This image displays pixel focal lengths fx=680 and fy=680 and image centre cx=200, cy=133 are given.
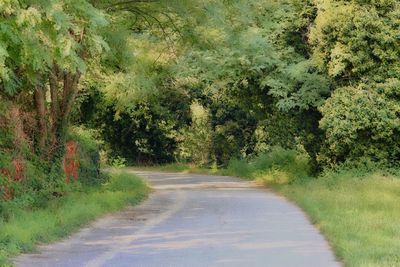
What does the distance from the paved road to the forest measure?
771mm

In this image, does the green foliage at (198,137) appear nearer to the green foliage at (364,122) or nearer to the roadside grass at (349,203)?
the roadside grass at (349,203)

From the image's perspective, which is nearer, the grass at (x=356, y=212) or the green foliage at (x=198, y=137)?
the grass at (x=356, y=212)

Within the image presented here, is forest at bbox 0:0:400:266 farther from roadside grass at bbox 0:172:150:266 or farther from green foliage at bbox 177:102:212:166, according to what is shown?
green foliage at bbox 177:102:212:166

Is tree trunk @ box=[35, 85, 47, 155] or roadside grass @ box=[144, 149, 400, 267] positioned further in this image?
tree trunk @ box=[35, 85, 47, 155]

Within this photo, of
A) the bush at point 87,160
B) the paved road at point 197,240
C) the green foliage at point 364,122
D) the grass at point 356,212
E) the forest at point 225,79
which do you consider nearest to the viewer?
the grass at point 356,212

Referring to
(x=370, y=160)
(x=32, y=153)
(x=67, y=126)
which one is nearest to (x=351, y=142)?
(x=370, y=160)

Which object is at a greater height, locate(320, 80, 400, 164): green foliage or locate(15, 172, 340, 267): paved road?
locate(320, 80, 400, 164): green foliage

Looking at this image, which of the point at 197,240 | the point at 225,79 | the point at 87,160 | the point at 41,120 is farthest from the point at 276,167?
the point at 197,240

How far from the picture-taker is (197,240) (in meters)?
12.7

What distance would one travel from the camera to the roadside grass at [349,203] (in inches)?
420

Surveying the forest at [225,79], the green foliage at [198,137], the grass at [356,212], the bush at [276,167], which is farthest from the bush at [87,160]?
the green foliage at [198,137]

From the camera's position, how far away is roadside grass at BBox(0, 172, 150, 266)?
11.3m

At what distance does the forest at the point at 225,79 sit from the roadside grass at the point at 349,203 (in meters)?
0.13

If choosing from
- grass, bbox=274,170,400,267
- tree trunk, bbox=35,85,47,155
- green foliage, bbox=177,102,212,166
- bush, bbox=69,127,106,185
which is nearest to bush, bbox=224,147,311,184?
grass, bbox=274,170,400,267
